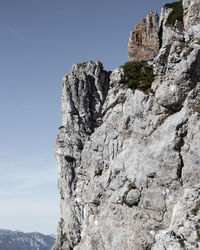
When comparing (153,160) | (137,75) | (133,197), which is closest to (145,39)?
(137,75)

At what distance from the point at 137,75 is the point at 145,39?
16.5 meters

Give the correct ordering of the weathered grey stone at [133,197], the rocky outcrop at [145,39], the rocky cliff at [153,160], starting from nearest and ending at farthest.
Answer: the rocky cliff at [153,160] → the weathered grey stone at [133,197] → the rocky outcrop at [145,39]

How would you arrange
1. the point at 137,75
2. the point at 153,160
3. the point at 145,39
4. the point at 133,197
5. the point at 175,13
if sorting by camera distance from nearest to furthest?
1. the point at 153,160
2. the point at 133,197
3. the point at 137,75
4. the point at 175,13
5. the point at 145,39

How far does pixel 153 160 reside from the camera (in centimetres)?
3061

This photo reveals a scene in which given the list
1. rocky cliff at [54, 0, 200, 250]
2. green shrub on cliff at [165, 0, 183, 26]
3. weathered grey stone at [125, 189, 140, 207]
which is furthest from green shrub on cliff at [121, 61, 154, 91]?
weathered grey stone at [125, 189, 140, 207]

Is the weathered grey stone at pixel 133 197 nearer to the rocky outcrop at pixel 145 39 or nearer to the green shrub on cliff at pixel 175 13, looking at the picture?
the rocky outcrop at pixel 145 39

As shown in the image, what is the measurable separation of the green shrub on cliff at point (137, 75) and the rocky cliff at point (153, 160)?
1.04 meters

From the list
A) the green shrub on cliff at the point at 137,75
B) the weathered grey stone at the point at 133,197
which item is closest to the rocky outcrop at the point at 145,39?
the green shrub on cliff at the point at 137,75

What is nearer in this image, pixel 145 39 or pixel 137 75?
pixel 137 75

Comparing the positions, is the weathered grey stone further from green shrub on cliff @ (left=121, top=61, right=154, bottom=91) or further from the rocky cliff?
green shrub on cliff @ (left=121, top=61, right=154, bottom=91)

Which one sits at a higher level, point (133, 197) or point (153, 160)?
point (153, 160)

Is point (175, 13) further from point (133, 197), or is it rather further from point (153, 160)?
point (133, 197)

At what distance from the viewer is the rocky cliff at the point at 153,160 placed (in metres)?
27.1

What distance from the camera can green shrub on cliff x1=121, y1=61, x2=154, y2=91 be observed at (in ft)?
118
